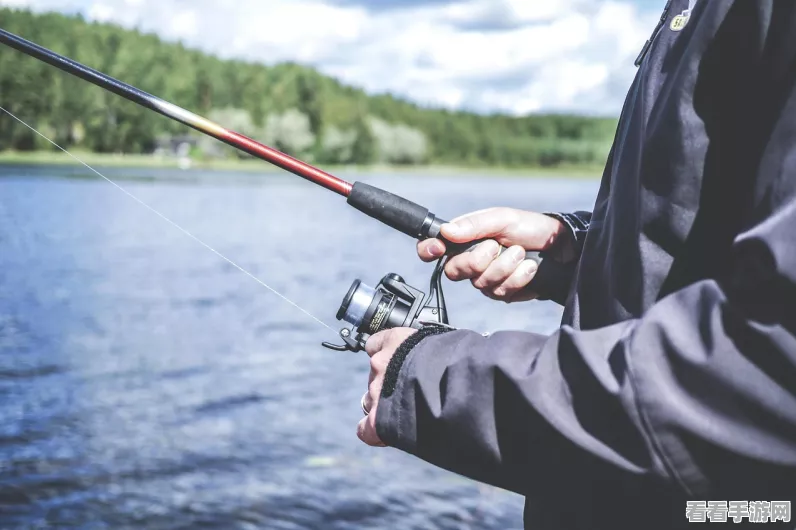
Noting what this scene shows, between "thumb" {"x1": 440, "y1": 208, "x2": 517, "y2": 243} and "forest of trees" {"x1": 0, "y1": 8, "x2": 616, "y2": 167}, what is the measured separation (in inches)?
1736

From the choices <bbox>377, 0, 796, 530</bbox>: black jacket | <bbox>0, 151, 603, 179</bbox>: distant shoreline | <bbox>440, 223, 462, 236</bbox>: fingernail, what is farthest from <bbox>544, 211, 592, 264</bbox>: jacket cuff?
<bbox>0, 151, 603, 179</bbox>: distant shoreline

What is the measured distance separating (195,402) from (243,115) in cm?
8276

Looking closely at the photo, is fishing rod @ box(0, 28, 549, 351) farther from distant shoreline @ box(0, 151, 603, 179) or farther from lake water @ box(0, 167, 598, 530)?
distant shoreline @ box(0, 151, 603, 179)

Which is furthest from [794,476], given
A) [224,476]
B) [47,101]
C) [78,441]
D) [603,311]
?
[47,101]

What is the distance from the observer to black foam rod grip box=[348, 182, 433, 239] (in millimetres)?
2408

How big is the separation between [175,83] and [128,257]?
72.8 m

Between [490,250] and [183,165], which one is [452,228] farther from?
[183,165]

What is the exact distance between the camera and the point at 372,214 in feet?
8.44

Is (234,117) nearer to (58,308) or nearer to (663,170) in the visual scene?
(58,308)

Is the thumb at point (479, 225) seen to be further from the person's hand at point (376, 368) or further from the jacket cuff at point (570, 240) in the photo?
the person's hand at point (376, 368)

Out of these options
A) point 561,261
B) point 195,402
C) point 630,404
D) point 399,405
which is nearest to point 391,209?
point 561,261

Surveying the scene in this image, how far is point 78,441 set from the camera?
6.02 metres

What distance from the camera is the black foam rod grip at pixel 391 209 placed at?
2408mm

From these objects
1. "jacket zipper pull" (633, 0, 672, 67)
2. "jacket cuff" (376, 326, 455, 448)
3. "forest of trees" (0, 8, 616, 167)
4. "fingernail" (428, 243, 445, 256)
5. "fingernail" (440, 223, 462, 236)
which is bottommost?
"jacket cuff" (376, 326, 455, 448)
